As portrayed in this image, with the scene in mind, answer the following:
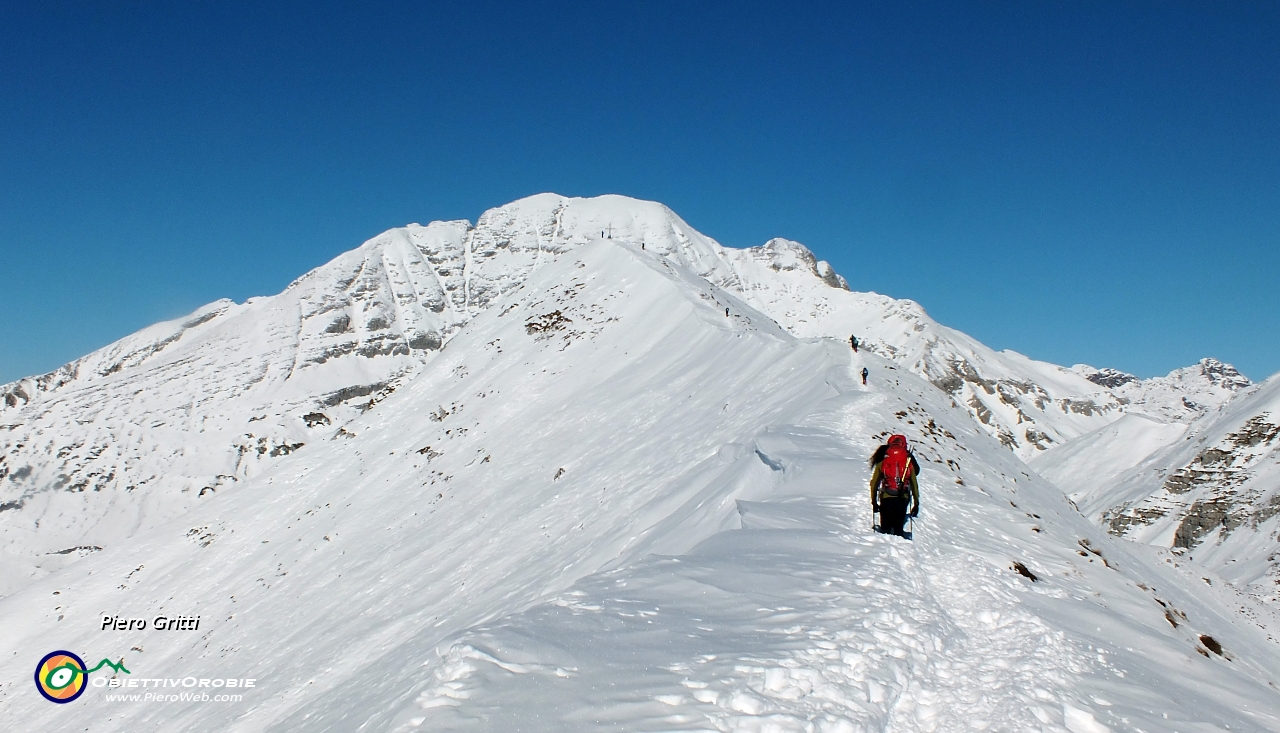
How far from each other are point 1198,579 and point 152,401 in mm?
204266

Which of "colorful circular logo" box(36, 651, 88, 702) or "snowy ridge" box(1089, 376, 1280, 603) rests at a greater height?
"snowy ridge" box(1089, 376, 1280, 603)

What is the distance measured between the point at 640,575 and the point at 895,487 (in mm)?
4192

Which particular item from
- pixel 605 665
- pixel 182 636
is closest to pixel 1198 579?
pixel 605 665

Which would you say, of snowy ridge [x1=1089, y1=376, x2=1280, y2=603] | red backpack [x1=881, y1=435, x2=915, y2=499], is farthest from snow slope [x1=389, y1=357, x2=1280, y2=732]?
snowy ridge [x1=1089, y1=376, x2=1280, y2=603]

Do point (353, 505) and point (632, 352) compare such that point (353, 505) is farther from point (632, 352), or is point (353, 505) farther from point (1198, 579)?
point (1198, 579)

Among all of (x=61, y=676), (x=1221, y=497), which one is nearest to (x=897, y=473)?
(x=61, y=676)

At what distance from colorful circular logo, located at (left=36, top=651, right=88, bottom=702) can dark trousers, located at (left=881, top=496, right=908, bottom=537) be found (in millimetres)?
32892

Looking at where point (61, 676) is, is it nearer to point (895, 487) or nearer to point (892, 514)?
point (892, 514)

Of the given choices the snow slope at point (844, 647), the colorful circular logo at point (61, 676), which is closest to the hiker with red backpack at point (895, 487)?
the snow slope at point (844, 647)

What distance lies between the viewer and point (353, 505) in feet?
115

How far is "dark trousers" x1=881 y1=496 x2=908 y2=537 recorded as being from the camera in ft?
35.1

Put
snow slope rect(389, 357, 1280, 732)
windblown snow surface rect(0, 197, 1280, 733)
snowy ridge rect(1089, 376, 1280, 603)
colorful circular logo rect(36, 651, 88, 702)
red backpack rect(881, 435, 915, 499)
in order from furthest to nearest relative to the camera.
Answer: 1. snowy ridge rect(1089, 376, 1280, 603)
2. colorful circular logo rect(36, 651, 88, 702)
3. red backpack rect(881, 435, 915, 499)
4. windblown snow surface rect(0, 197, 1280, 733)
5. snow slope rect(389, 357, 1280, 732)

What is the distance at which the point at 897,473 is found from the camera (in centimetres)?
1065

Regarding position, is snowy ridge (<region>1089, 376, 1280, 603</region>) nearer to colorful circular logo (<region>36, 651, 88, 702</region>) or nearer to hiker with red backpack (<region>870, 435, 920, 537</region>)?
hiker with red backpack (<region>870, 435, 920, 537</region>)
